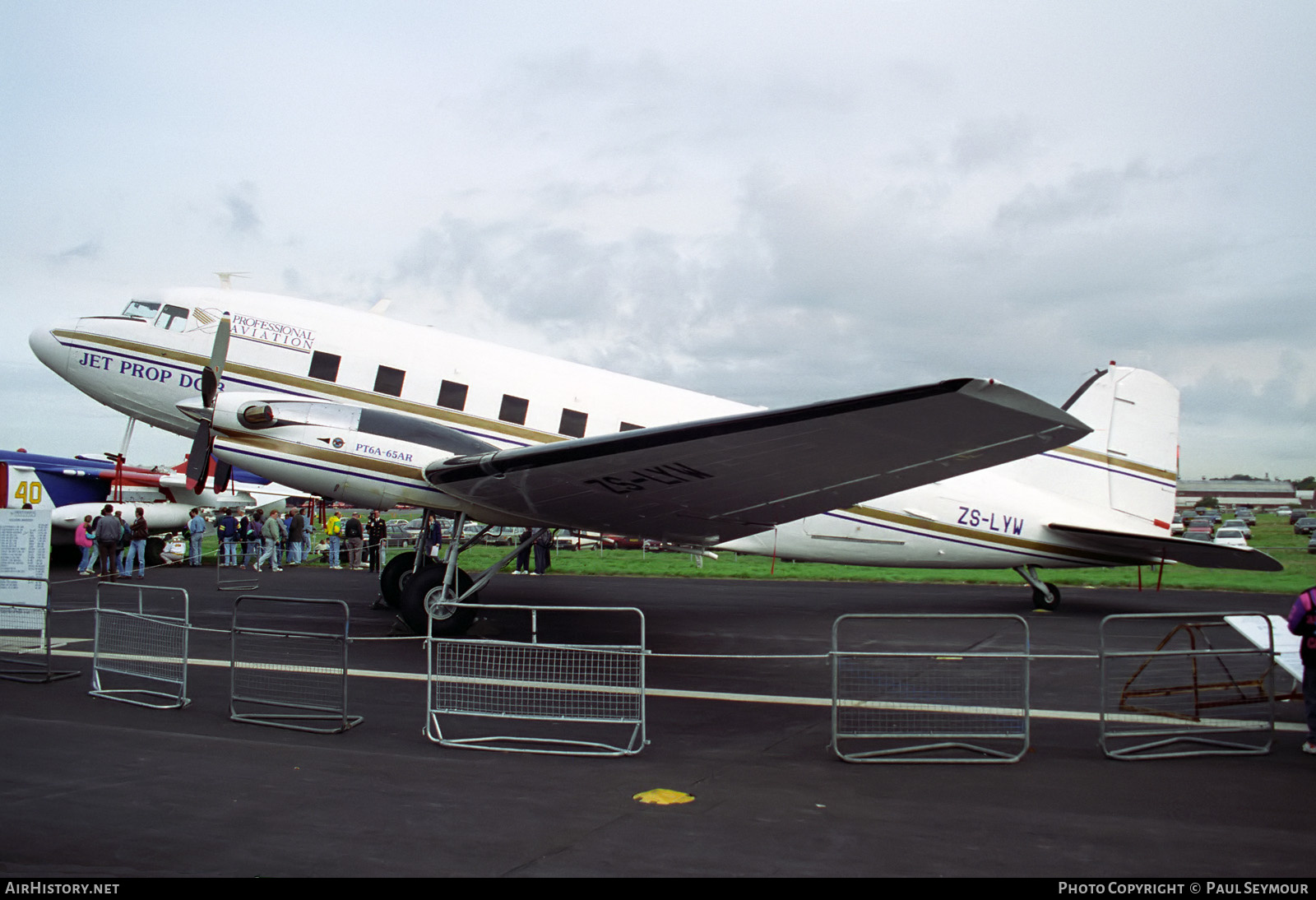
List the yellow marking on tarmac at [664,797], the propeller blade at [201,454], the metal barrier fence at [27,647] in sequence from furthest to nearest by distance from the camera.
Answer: the propeller blade at [201,454], the metal barrier fence at [27,647], the yellow marking on tarmac at [664,797]

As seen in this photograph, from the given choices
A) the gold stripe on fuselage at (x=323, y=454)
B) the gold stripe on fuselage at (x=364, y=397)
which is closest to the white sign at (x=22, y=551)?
the gold stripe on fuselage at (x=323, y=454)

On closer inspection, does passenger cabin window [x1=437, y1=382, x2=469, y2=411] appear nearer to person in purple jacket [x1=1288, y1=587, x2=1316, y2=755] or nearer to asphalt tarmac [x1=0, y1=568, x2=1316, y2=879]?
asphalt tarmac [x1=0, y1=568, x2=1316, y2=879]

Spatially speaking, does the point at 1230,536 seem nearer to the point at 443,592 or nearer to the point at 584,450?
the point at 443,592

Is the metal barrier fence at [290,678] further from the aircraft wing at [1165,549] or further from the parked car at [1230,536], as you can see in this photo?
the parked car at [1230,536]

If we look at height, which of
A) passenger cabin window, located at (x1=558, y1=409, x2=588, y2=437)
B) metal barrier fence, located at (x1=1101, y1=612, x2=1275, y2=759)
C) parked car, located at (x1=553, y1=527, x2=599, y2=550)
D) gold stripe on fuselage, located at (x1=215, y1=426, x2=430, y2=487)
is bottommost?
parked car, located at (x1=553, y1=527, x2=599, y2=550)

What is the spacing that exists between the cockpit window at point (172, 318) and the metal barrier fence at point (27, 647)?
3.95 metres

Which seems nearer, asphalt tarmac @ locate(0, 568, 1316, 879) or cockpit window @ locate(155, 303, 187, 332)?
asphalt tarmac @ locate(0, 568, 1316, 879)

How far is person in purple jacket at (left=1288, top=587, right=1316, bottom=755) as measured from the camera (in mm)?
6746

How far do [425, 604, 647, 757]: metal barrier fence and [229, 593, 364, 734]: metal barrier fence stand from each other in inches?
36.7

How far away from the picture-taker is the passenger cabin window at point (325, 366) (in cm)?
1249

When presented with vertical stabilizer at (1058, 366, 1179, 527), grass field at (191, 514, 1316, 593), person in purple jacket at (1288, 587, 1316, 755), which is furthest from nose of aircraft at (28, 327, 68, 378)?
vertical stabilizer at (1058, 366, 1179, 527)

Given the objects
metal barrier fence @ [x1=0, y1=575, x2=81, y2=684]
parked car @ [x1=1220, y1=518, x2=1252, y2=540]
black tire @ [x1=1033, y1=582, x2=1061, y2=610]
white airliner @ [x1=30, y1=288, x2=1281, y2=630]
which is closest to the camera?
white airliner @ [x1=30, y1=288, x2=1281, y2=630]
